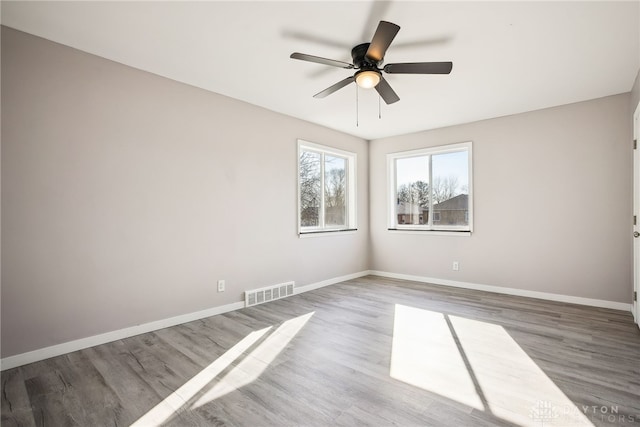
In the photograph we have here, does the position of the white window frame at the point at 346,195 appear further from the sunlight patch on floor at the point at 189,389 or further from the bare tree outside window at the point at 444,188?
the sunlight patch on floor at the point at 189,389

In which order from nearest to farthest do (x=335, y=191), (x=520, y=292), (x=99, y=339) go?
(x=99, y=339) → (x=520, y=292) → (x=335, y=191)

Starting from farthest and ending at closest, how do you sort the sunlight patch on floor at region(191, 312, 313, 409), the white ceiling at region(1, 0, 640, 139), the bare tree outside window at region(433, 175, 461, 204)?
the bare tree outside window at region(433, 175, 461, 204) → the white ceiling at region(1, 0, 640, 139) → the sunlight patch on floor at region(191, 312, 313, 409)

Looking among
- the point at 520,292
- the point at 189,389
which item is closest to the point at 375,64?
the point at 189,389

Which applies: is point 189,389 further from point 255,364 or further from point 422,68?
point 422,68

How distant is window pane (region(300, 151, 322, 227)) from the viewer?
4840 mm

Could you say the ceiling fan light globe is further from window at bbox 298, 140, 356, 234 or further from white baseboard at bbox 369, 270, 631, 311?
white baseboard at bbox 369, 270, 631, 311

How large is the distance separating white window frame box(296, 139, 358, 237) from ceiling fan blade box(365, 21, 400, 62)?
7.69 ft

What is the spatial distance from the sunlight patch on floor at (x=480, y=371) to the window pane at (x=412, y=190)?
2.47m

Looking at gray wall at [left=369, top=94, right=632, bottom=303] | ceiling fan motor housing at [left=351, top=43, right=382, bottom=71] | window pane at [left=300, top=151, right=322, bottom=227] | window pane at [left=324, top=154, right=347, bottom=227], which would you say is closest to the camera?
ceiling fan motor housing at [left=351, top=43, right=382, bottom=71]

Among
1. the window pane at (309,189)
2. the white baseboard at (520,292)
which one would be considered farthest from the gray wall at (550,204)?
the window pane at (309,189)

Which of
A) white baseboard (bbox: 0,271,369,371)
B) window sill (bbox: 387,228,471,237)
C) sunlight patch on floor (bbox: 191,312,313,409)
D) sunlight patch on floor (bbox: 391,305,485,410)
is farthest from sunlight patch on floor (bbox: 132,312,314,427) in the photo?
window sill (bbox: 387,228,471,237)

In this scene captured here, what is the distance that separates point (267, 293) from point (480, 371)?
2.60 meters

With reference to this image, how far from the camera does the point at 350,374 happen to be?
2258mm

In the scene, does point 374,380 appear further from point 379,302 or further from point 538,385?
point 379,302
